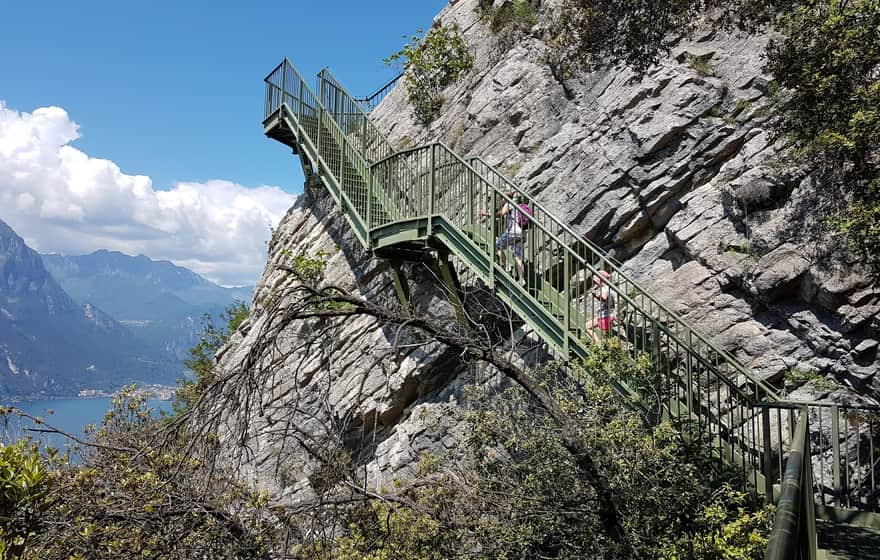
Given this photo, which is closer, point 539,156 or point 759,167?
point 759,167

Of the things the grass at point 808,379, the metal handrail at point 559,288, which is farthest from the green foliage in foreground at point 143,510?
the grass at point 808,379

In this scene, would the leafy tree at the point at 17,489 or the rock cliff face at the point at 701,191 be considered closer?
→ the leafy tree at the point at 17,489

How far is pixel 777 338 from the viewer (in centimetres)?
778

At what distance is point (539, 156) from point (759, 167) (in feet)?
13.2

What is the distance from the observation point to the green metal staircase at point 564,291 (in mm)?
→ 6055

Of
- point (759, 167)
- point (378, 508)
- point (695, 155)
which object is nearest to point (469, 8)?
point (695, 155)

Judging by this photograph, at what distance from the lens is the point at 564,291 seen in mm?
7082

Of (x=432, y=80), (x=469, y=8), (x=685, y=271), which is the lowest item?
(x=685, y=271)

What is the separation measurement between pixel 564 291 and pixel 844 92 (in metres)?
3.76

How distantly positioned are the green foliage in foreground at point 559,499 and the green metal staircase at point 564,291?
1.65ft

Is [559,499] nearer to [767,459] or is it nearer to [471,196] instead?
[767,459]

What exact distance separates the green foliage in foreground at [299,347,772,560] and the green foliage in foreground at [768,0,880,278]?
2973mm

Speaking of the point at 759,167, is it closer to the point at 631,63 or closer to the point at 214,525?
the point at 631,63

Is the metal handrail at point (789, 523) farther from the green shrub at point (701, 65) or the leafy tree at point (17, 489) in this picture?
the green shrub at point (701, 65)
